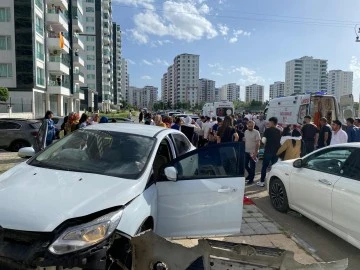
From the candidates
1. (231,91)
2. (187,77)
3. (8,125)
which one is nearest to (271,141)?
(8,125)

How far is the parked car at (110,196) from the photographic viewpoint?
2652 mm

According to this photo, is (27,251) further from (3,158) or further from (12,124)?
(12,124)

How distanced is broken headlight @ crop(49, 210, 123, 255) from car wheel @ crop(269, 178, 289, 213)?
4.23 meters

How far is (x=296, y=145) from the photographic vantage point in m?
8.12

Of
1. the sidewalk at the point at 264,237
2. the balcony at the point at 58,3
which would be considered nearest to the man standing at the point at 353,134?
the sidewalk at the point at 264,237

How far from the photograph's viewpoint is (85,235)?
2721 mm

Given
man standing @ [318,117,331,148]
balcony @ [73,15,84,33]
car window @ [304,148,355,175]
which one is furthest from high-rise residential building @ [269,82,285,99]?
car window @ [304,148,355,175]

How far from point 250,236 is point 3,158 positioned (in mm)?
9757

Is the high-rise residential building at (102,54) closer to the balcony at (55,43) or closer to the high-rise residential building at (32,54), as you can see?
the high-rise residential building at (32,54)

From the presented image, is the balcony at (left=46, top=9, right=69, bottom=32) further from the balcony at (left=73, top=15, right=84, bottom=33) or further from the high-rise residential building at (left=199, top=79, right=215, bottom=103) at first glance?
the high-rise residential building at (left=199, top=79, right=215, bottom=103)

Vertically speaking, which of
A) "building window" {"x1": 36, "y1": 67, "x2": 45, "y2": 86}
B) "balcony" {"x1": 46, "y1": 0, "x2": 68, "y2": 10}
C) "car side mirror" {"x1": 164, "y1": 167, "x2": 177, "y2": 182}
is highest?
"balcony" {"x1": 46, "y1": 0, "x2": 68, "y2": 10}

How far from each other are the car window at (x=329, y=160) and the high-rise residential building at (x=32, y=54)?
31.4 m

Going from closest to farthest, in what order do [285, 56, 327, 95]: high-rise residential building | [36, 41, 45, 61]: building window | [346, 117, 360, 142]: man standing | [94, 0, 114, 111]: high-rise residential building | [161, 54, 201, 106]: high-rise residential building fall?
[346, 117, 360, 142]: man standing, [36, 41, 45, 61]: building window, [285, 56, 327, 95]: high-rise residential building, [94, 0, 114, 111]: high-rise residential building, [161, 54, 201, 106]: high-rise residential building

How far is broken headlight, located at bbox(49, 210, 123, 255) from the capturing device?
2617 mm
